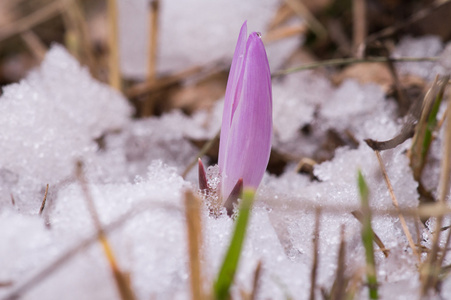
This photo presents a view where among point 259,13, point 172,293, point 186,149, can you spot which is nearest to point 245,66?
point 172,293

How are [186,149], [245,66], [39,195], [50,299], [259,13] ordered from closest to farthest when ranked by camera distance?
[50,299]
[245,66]
[39,195]
[186,149]
[259,13]

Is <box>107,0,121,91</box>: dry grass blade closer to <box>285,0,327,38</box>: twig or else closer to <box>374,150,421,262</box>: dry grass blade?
<box>285,0,327,38</box>: twig

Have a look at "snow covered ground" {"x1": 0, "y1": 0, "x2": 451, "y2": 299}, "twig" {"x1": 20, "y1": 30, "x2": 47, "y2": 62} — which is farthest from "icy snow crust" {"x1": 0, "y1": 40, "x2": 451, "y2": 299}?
"twig" {"x1": 20, "y1": 30, "x2": 47, "y2": 62}

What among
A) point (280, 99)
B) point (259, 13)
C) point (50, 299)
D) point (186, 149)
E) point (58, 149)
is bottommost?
point (50, 299)

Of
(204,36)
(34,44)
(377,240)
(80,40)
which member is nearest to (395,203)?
(377,240)

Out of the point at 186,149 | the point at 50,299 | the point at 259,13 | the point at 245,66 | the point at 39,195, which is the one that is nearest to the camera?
the point at 50,299

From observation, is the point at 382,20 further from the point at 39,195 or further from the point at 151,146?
the point at 39,195
